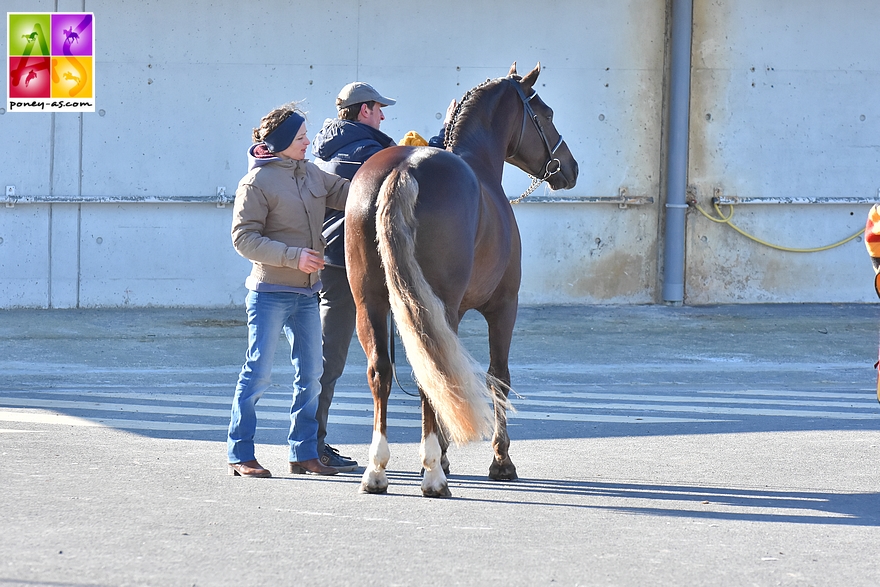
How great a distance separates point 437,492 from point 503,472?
0.59 m

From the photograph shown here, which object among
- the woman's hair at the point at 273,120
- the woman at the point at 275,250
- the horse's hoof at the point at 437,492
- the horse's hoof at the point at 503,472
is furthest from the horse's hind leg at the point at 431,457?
the woman's hair at the point at 273,120

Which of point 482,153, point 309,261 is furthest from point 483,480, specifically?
point 482,153

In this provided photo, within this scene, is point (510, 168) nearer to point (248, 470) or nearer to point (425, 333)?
point (248, 470)

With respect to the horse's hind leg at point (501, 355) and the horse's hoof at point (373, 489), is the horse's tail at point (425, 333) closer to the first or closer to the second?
the horse's hoof at point (373, 489)

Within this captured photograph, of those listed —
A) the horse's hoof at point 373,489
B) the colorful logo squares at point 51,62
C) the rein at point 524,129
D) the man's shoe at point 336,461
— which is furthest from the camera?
the colorful logo squares at point 51,62

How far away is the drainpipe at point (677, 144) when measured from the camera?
14.0m

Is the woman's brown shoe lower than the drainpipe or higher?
lower

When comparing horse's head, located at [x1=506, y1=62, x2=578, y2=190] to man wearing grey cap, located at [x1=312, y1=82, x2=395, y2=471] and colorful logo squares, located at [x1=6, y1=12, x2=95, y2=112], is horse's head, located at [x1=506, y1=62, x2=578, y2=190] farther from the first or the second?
colorful logo squares, located at [x1=6, y1=12, x2=95, y2=112]

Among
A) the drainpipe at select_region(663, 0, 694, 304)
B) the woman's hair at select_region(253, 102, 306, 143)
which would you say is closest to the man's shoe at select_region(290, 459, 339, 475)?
the woman's hair at select_region(253, 102, 306, 143)

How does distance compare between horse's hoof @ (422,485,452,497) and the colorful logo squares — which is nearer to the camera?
horse's hoof @ (422,485,452,497)

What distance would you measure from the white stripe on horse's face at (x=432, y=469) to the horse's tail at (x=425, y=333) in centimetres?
17

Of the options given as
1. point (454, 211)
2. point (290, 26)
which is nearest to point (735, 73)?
point (290, 26)

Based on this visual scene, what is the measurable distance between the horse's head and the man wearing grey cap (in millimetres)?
791

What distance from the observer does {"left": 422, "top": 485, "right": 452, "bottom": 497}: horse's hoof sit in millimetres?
5508
